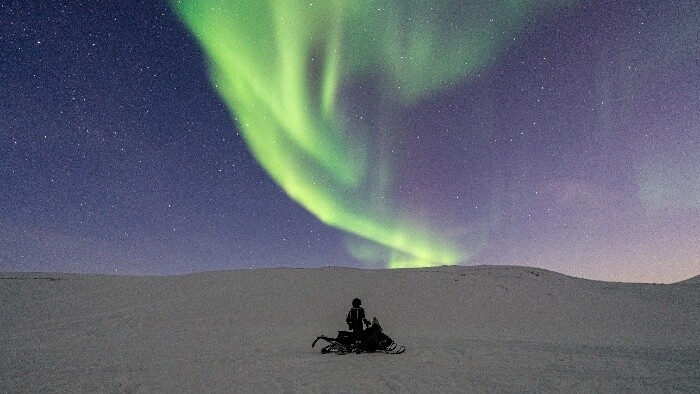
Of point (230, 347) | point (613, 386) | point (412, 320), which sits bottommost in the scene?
point (613, 386)

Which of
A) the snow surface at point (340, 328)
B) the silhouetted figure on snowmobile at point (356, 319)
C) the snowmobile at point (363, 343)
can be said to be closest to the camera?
the snow surface at point (340, 328)

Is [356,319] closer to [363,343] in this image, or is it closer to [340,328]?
[363,343]

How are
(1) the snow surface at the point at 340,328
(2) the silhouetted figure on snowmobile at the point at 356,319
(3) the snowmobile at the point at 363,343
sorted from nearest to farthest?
(1) the snow surface at the point at 340,328
(3) the snowmobile at the point at 363,343
(2) the silhouetted figure on snowmobile at the point at 356,319

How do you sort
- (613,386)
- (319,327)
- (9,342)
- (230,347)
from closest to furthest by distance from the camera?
1. (613,386)
2. (230,347)
3. (9,342)
4. (319,327)

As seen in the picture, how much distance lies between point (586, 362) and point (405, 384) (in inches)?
181

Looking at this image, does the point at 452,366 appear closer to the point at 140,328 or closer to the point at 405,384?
the point at 405,384

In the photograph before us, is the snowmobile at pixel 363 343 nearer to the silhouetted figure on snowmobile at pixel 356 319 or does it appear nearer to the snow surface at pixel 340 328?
the silhouetted figure on snowmobile at pixel 356 319

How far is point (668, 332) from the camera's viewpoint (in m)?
17.7

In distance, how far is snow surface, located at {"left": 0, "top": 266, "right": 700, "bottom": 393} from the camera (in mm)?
8039

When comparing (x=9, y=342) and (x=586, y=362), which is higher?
(x=9, y=342)

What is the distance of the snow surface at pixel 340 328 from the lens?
8039mm

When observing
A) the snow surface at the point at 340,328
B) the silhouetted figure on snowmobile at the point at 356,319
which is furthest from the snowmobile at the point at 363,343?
the snow surface at the point at 340,328

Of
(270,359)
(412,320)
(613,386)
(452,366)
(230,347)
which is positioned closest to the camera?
(613,386)

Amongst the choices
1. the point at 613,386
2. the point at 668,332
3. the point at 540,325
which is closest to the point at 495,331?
the point at 540,325
